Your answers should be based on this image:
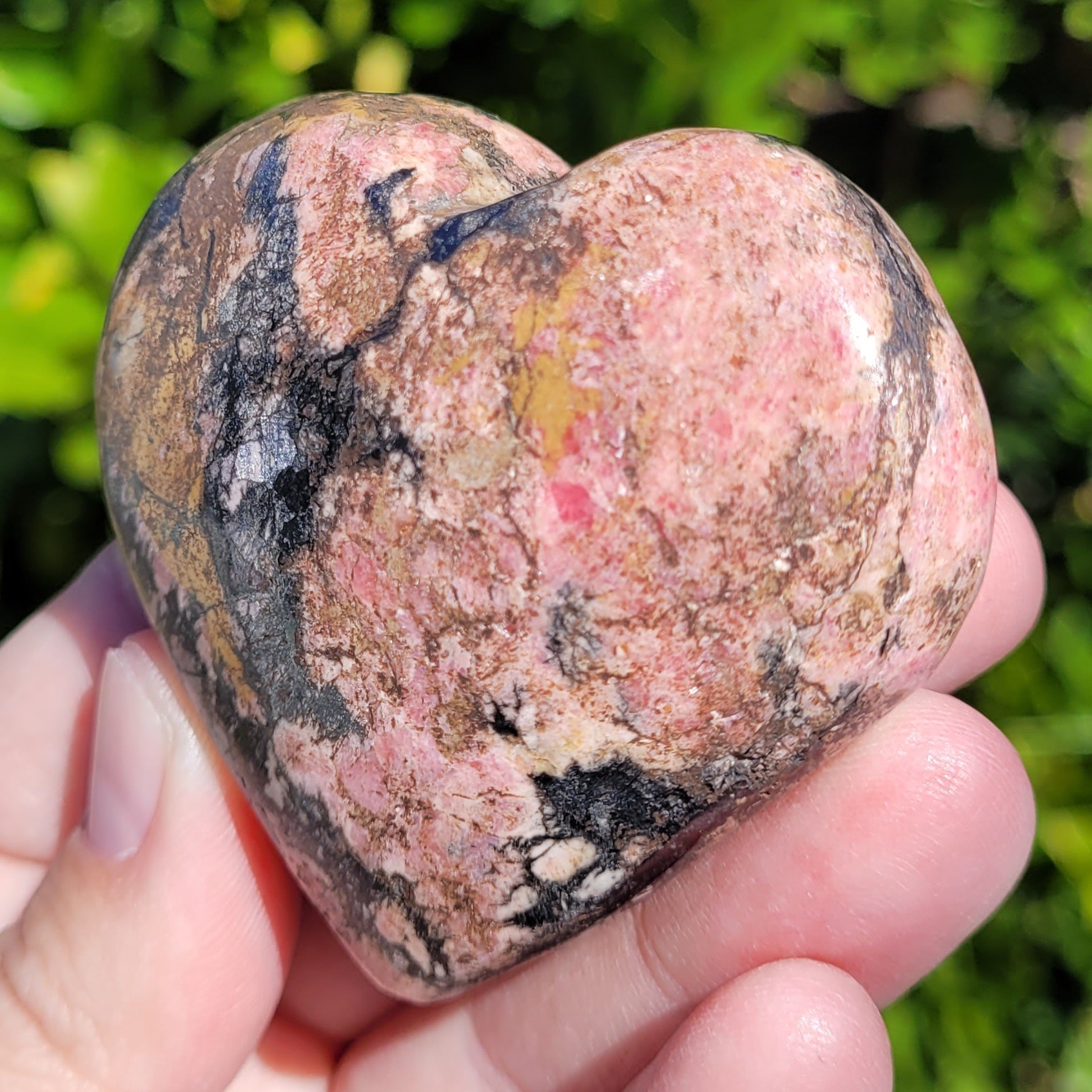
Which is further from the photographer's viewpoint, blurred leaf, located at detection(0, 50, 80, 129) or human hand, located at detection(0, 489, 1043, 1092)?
blurred leaf, located at detection(0, 50, 80, 129)

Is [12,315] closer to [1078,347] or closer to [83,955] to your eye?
[83,955]

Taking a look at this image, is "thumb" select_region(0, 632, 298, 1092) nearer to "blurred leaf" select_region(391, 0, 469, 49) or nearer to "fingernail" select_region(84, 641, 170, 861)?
"fingernail" select_region(84, 641, 170, 861)

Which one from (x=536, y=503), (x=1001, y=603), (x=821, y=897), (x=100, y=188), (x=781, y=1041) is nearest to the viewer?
(x=536, y=503)

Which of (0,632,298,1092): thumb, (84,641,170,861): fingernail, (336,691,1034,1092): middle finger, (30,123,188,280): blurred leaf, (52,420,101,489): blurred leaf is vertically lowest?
(336,691,1034,1092): middle finger

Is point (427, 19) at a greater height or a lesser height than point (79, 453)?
Result: greater

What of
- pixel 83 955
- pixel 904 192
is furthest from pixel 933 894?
pixel 904 192

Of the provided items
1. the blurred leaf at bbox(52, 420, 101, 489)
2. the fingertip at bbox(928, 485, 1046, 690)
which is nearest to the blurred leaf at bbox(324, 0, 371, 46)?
the blurred leaf at bbox(52, 420, 101, 489)

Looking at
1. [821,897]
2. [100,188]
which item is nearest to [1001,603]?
[821,897]

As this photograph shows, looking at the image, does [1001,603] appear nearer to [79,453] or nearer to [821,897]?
[821,897]
